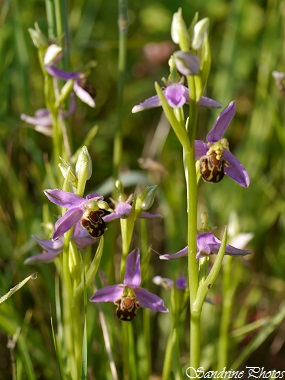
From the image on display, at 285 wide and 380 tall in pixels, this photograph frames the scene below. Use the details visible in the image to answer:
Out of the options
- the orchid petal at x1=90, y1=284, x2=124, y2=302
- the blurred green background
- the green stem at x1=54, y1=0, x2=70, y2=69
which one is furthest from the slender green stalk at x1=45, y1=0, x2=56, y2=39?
the orchid petal at x1=90, y1=284, x2=124, y2=302

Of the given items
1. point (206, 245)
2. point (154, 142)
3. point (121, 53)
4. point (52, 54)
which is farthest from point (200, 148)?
point (154, 142)

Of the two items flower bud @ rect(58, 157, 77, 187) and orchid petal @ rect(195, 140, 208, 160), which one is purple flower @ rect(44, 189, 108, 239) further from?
orchid petal @ rect(195, 140, 208, 160)

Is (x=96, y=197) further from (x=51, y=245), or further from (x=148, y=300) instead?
(x=148, y=300)

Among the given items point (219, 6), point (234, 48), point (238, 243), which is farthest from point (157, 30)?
point (238, 243)

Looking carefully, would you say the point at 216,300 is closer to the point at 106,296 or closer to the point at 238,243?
the point at 238,243

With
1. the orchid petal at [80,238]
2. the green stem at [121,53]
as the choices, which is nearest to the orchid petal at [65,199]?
the orchid petal at [80,238]
